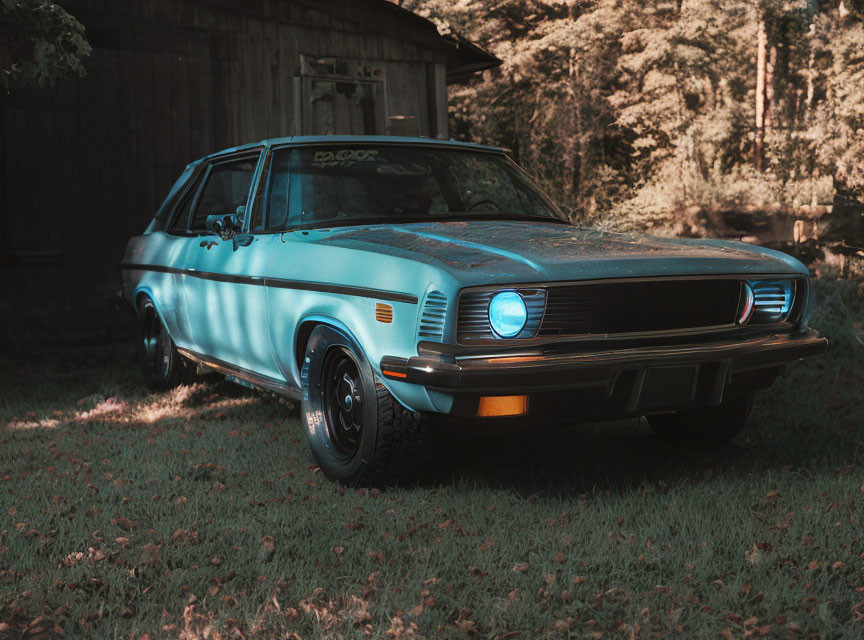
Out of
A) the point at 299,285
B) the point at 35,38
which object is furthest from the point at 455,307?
the point at 35,38

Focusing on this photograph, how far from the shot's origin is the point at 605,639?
9.15 feet

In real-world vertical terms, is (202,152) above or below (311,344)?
above

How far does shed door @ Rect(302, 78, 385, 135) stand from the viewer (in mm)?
11000

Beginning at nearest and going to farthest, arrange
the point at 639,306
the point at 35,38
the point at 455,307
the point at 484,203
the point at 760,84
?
1. the point at 455,307
2. the point at 639,306
3. the point at 484,203
4. the point at 35,38
5. the point at 760,84

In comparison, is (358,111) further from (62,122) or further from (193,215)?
(193,215)

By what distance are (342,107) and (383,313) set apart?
778 centimetres

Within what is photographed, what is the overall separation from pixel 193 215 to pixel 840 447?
4086 millimetres

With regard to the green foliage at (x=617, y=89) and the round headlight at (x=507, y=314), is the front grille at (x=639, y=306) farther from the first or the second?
the green foliage at (x=617, y=89)

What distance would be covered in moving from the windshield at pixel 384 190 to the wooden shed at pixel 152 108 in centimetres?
537

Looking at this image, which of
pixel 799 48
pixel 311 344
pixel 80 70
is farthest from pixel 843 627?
pixel 799 48

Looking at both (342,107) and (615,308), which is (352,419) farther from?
(342,107)

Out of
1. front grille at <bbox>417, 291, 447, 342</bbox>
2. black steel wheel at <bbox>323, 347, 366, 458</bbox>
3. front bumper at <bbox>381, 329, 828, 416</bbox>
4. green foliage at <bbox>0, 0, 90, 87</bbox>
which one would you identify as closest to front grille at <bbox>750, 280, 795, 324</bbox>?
front bumper at <bbox>381, 329, 828, 416</bbox>

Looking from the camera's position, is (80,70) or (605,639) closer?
(605,639)

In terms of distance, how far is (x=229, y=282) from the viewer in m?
5.26
